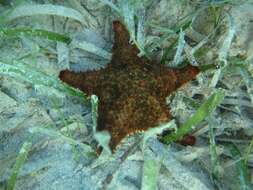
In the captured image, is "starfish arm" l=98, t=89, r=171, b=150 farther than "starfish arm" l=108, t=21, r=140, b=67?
No

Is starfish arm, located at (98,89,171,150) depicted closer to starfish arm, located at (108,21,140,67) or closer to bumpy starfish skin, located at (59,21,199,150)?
bumpy starfish skin, located at (59,21,199,150)

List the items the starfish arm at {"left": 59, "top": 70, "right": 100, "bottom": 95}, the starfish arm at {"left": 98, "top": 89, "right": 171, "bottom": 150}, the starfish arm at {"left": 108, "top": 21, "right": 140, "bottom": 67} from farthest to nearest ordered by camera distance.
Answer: the starfish arm at {"left": 108, "top": 21, "right": 140, "bottom": 67}, the starfish arm at {"left": 59, "top": 70, "right": 100, "bottom": 95}, the starfish arm at {"left": 98, "top": 89, "right": 171, "bottom": 150}

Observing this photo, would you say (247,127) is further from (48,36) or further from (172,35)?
(48,36)

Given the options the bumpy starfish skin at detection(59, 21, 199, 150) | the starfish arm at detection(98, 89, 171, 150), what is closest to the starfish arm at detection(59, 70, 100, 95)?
the bumpy starfish skin at detection(59, 21, 199, 150)

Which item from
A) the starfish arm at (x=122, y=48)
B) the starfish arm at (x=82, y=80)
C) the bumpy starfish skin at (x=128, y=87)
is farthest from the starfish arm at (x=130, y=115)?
the starfish arm at (x=122, y=48)

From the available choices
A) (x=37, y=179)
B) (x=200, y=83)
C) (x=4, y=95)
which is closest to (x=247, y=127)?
(x=200, y=83)

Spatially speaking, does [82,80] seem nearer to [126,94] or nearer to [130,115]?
[126,94]

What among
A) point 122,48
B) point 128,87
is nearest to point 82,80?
point 128,87

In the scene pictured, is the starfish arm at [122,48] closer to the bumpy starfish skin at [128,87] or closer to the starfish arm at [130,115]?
the bumpy starfish skin at [128,87]
